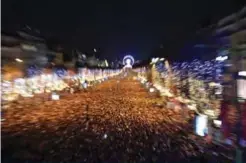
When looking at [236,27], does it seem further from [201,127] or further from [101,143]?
[101,143]

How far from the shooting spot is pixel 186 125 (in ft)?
21.7

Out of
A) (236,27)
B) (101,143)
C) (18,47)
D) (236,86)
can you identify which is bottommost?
(101,143)

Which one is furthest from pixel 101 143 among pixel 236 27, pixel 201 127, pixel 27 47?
pixel 236 27

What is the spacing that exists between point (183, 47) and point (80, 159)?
7205 millimetres

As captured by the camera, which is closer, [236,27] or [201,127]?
[236,27]

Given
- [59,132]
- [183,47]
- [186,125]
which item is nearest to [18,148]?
[59,132]

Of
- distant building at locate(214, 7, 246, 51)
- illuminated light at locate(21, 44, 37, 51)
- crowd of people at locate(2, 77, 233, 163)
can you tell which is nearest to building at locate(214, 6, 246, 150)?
distant building at locate(214, 7, 246, 51)

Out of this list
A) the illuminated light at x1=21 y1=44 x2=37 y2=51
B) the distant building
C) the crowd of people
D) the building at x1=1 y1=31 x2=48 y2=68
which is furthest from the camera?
the illuminated light at x1=21 y1=44 x2=37 y2=51

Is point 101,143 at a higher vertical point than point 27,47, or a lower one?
lower

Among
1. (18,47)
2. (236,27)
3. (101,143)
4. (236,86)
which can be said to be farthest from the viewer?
(236,27)

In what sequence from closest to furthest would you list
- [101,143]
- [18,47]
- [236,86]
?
[236,86], [101,143], [18,47]

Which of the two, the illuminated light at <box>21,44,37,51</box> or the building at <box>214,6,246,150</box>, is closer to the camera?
the building at <box>214,6,246,150</box>

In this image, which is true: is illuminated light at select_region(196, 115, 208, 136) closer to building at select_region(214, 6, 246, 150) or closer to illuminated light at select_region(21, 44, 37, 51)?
building at select_region(214, 6, 246, 150)

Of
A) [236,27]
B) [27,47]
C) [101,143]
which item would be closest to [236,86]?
[236,27]
